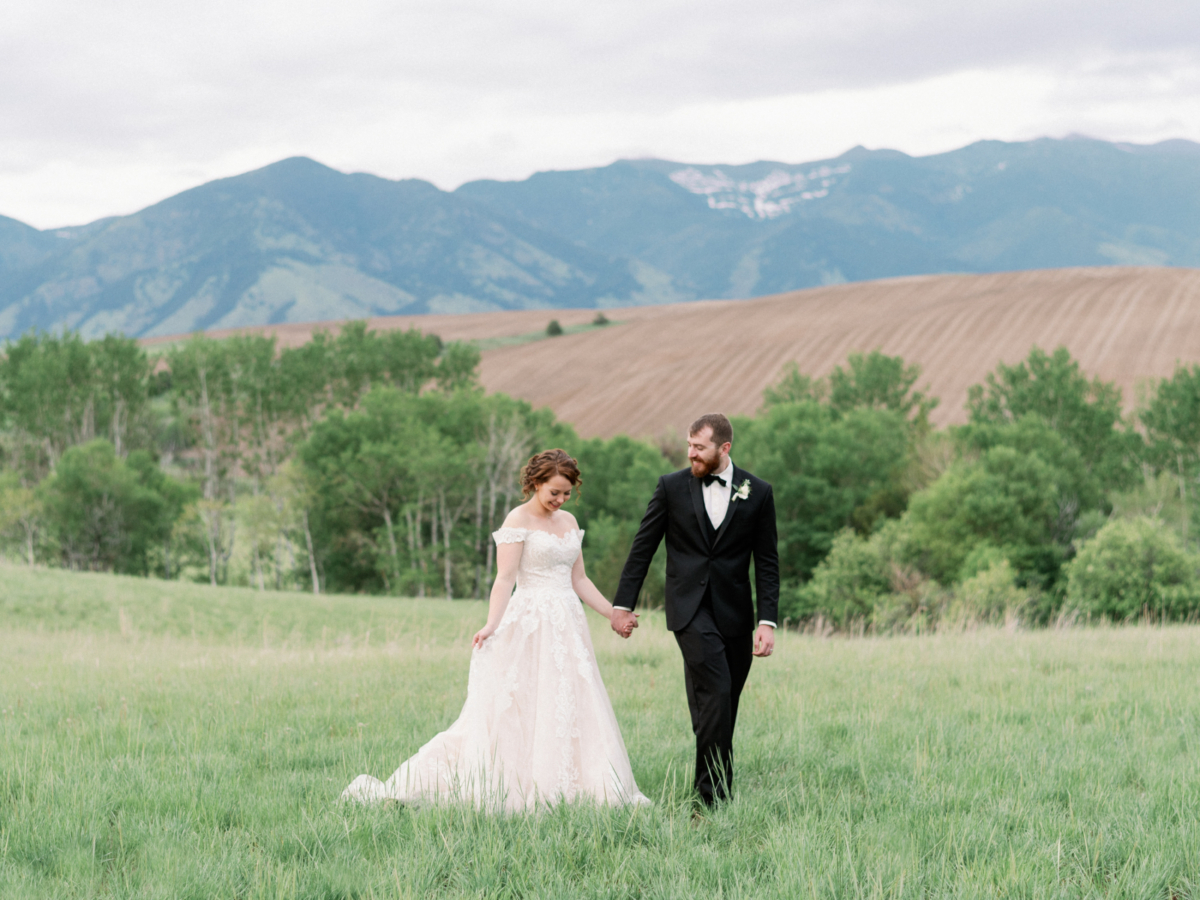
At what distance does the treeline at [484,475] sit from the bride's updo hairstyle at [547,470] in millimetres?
30810

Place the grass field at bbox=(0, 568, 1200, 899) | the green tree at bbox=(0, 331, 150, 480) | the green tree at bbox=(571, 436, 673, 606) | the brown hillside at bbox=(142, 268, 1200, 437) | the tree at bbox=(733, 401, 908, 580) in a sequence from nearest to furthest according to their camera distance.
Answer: the grass field at bbox=(0, 568, 1200, 899) < the green tree at bbox=(571, 436, 673, 606) < the tree at bbox=(733, 401, 908, 580) < the green tree at bbox=(0, 331, 150, 480) < the brown hillside at bbox=(142, 268, 1200, 437)

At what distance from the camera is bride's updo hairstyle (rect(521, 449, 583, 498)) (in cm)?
621

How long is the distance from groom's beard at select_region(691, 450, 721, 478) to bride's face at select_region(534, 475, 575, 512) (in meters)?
0.80

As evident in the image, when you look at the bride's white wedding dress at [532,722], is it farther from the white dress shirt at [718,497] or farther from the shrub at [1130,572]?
the shrub at [1130,572]

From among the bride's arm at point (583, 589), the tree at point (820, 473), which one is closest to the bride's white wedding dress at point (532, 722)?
the bride's arm at point (583, 589)

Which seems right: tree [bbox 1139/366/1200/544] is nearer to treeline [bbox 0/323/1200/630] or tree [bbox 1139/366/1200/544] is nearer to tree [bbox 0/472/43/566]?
treeline [bbox 0/323/1200/630]

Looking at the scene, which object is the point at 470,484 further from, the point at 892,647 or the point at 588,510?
the point at 892,647

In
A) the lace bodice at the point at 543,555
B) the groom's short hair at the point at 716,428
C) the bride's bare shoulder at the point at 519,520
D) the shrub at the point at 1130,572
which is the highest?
the groom's short hair at the point at 716,428

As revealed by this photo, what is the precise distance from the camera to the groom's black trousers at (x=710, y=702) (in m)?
5.88

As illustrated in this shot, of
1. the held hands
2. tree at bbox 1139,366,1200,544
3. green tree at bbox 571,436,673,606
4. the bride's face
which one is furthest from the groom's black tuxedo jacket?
tree at bbox 1139,366,1200,544

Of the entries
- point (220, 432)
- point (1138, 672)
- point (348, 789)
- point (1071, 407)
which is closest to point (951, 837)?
point (348, 789)

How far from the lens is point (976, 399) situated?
70.0 metres

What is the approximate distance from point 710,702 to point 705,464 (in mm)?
1439

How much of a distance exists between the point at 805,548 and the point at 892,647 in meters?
41.0
